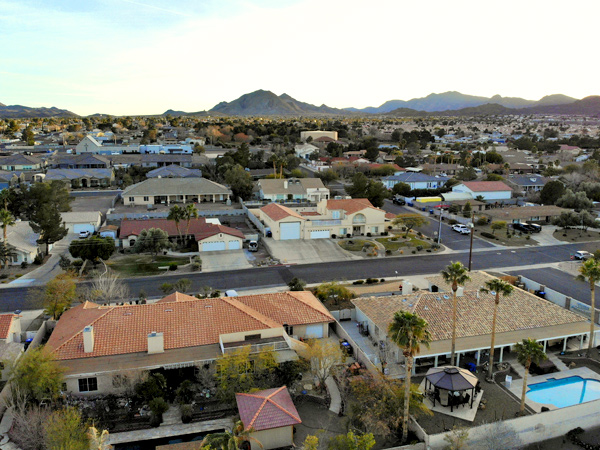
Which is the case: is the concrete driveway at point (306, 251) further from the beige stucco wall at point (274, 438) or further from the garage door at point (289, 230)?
the beige stucco wall at point (274, 438)

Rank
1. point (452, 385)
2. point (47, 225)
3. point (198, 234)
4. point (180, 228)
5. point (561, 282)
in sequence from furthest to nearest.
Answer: point (180, 228), point (198, 234), point (47, 225), point (561, 282), point (452, 385)

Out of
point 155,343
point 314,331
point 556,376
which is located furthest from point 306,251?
point 556,376

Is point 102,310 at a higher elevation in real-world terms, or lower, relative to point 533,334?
higher

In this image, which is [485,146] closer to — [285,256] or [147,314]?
[285,256]

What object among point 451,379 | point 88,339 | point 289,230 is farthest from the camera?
point 289,230

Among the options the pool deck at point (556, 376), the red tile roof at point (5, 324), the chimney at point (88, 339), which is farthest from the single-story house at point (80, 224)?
the pool deck at point (556, 376)

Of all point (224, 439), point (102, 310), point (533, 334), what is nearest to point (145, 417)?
point (224, 439)

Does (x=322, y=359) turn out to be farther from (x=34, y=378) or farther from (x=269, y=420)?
(x=34, y=378)
